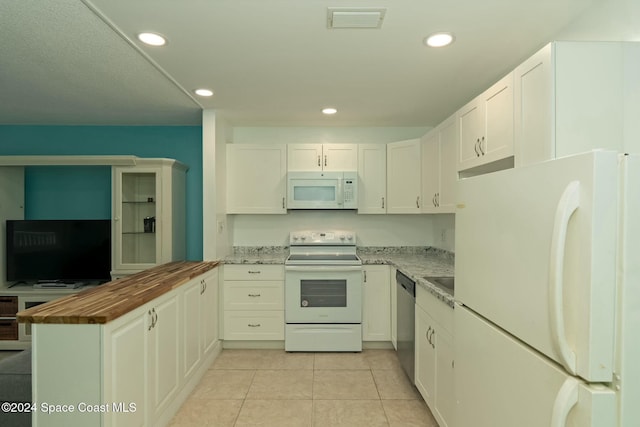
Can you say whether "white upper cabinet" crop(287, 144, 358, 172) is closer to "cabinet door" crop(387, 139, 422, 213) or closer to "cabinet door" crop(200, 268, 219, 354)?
"cabinet door" crop(387, 139, 422, 213)

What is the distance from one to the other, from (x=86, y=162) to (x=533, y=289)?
3904 mm

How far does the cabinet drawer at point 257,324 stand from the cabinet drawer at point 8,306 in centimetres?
214

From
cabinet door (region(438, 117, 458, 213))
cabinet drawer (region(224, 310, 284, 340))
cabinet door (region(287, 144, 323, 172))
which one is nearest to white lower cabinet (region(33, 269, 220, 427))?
cabinet drawer (region(224, 310, 284, 340))

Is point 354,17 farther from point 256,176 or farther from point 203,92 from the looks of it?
point 256,176

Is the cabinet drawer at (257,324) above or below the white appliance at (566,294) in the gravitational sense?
below

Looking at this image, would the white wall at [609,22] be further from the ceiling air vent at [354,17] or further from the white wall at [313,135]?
the white wall at [313,135]

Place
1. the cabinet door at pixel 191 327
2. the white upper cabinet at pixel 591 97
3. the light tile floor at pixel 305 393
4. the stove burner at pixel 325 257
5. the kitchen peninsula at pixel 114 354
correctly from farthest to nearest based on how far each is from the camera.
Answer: the stove burner at pixel 325 257, the cabinet door at pixel 191 327, the light tile floor at pixel 305 393, the kitchen peninsula at pixel 114 354, the white upper cabinet at pixel 591 97

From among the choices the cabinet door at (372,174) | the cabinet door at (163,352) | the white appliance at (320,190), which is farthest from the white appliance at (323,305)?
the cabinet door at (163,352)

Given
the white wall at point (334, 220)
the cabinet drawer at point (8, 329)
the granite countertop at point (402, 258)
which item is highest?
the white wall at point (334, 220)

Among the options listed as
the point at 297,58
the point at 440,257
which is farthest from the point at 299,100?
the point at 440,257

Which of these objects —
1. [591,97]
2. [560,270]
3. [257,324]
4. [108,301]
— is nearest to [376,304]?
[257,324]

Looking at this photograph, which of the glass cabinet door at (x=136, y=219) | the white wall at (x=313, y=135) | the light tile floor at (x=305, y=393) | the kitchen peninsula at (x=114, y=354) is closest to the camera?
the kitchen peninsula at (x=114, y=354)

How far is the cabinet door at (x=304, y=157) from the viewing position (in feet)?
11.7

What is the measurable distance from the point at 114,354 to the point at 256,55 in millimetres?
1876
